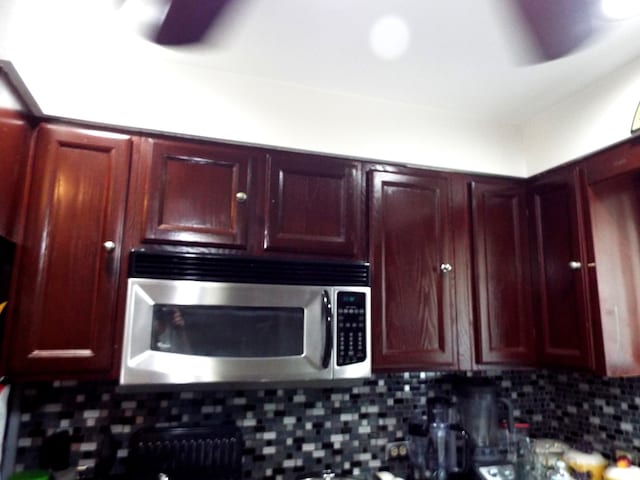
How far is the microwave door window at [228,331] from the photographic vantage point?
138 cm

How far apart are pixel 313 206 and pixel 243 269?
0.37m

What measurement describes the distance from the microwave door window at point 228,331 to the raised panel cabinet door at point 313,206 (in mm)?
251

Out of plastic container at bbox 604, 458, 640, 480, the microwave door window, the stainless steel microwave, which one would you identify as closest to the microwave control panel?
the stainless steel microwave

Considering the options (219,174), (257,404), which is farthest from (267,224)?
(257,404)

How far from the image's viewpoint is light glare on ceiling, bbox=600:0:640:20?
1229mm

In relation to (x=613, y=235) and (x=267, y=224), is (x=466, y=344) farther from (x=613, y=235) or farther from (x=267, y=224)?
(x=267, y=224)

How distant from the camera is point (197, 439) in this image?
1.49m

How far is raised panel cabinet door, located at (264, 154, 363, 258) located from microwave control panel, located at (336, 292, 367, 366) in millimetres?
185

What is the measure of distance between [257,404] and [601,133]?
165cm

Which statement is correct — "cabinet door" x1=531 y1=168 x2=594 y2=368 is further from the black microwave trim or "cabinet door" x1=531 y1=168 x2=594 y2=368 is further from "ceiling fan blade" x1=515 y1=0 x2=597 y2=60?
the black microwave trim

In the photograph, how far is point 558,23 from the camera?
1312 millimetres

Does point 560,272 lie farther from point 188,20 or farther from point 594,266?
point 188,20

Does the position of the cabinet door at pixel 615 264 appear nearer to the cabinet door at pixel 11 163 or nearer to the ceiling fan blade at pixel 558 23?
the ceiling fan blade at pixel 558 23

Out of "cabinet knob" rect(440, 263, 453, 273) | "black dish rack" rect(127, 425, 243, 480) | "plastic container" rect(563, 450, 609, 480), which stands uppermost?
→ "cabinet knob" rect(440, 263, 453, 273)
